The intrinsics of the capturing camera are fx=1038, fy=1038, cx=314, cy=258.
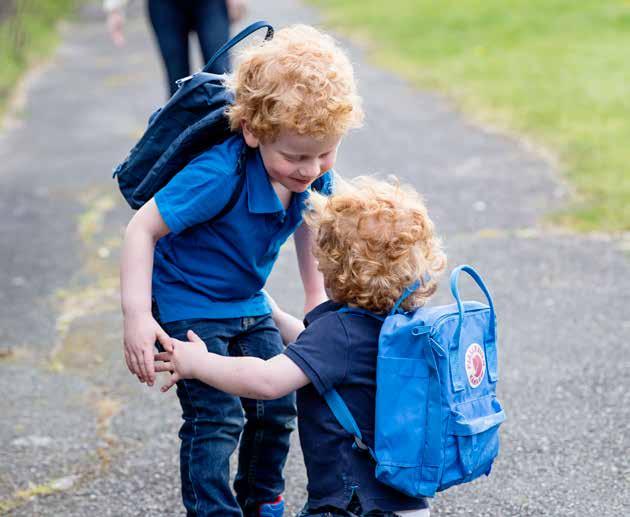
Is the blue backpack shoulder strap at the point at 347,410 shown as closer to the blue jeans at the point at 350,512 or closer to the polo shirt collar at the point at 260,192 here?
the blue jeans at the point at 350,512

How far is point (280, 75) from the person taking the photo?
238 cm

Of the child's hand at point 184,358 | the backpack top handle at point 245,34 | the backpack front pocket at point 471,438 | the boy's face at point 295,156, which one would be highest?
the backpack top handle at point 245,34

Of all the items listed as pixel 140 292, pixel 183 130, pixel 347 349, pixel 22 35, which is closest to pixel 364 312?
pixel 347 349

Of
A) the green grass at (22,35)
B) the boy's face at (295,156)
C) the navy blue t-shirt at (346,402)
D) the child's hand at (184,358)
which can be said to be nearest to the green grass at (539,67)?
the boy's face at (295,156)

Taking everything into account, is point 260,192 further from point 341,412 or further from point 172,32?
point 172,32

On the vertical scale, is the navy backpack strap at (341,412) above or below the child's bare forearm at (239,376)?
below

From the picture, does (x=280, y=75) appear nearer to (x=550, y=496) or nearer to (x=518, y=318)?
(x=550, y=496)

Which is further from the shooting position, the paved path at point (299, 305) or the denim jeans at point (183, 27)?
the denim jeans at point (183, 27)

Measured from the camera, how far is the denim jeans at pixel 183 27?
18.7 ft

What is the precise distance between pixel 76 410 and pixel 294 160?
161cm

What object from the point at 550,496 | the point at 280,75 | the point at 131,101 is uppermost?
the point at 280,75

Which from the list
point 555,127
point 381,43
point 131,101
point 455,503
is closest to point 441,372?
point 455,503

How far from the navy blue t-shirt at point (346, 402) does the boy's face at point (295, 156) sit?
0.32m

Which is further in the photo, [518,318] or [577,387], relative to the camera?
[518,318]
